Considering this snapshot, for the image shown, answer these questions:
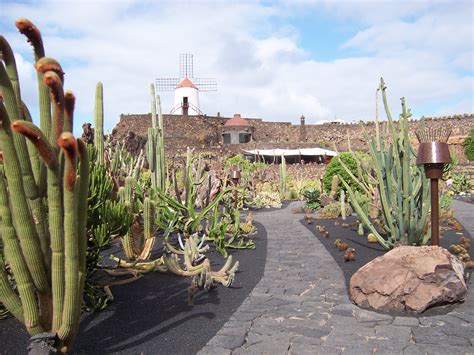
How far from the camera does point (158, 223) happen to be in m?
6.84

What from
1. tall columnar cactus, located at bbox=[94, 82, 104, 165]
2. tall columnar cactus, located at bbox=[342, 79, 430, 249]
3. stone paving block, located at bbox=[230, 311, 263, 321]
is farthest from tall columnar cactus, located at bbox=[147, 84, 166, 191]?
stone paving block, located at bbox=[230, 311, 263, 321]

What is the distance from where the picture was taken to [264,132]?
4275 centimetres

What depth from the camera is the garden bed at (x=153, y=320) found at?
3.13m

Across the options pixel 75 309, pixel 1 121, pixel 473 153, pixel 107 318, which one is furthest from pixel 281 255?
pixel 473 153

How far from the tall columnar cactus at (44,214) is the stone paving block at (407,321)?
2.35m

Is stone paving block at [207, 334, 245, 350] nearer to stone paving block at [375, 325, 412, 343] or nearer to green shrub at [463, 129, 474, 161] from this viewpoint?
stone paving block at [375, 325, 412, 343]

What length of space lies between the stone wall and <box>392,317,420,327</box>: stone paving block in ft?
99.1

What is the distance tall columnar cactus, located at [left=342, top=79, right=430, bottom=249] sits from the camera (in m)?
5.79

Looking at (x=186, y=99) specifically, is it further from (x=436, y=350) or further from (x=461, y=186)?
(x=436, y=350)

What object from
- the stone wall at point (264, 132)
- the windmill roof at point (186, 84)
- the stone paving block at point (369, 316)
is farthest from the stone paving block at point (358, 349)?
the windmill roof at point (186, 84)

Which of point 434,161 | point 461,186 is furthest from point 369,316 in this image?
point 461,186

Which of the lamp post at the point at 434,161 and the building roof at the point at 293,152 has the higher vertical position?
the building roof at the point at 293,152

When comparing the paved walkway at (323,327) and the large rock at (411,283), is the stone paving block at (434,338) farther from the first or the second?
the large rock at (411,283)

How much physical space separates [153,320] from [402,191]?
3.76 m
